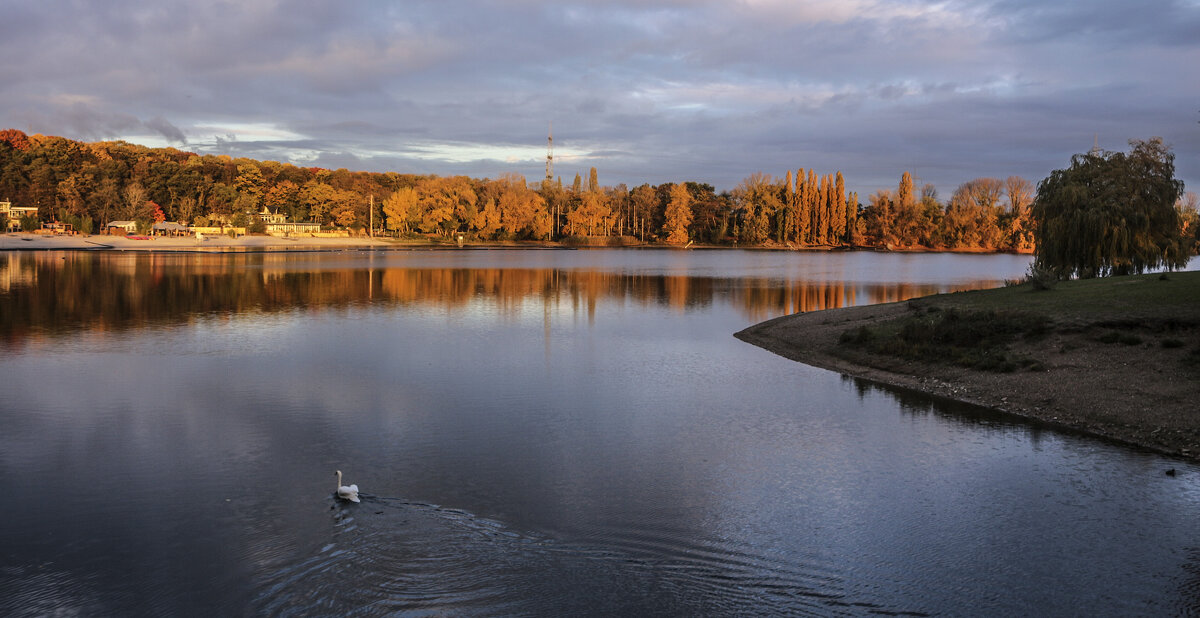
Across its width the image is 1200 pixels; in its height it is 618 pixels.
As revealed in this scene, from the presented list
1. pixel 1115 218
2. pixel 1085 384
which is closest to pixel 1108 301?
pixel 1085 384

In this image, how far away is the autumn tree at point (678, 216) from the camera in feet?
530

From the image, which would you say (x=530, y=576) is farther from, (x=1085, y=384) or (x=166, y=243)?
(x=166, y=243)

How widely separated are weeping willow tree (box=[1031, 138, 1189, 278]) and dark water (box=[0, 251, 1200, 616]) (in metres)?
21.9

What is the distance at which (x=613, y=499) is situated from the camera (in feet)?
38.6

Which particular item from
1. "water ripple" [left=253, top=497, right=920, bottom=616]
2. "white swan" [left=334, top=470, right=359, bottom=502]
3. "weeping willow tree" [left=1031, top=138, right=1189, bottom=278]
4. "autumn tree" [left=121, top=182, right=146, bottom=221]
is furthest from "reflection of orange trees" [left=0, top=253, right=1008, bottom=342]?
"autumn tree" [left=121, top=182, right=146, bottom=221]

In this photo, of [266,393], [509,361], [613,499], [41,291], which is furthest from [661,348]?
[41,291]

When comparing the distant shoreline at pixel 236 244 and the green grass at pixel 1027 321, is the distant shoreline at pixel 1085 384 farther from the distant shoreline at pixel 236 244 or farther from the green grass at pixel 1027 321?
the distant shoreline at pixel 236 244

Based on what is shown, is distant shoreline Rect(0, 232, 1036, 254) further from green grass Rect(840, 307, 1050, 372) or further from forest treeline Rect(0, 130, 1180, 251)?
green grass Rect(840, 307, 1050, 372)

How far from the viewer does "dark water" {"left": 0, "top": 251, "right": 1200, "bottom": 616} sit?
8.91 meters

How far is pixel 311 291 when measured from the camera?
1815 inches

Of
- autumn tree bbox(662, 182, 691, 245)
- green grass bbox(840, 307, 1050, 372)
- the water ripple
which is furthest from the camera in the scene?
autumn tree bbox(662, 182, 691, 245)

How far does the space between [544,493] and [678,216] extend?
15205 cm

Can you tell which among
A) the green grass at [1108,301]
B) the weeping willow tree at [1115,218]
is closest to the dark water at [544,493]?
the green grass at [1108,301]

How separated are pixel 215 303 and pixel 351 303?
624cm
